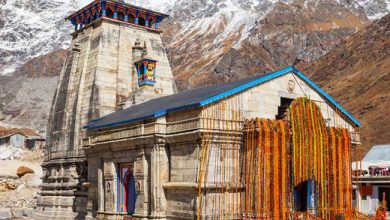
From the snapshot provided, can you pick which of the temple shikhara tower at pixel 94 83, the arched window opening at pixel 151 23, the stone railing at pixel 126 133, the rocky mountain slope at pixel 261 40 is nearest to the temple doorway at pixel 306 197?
the stone railing at pixel 126 133

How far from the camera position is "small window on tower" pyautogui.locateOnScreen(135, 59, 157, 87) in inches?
1287

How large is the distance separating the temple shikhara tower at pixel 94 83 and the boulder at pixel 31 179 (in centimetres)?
1954

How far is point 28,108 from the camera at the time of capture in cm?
13400

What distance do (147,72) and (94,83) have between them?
332 cm

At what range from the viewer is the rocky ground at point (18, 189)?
3825 cm

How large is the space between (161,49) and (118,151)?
12462 mm

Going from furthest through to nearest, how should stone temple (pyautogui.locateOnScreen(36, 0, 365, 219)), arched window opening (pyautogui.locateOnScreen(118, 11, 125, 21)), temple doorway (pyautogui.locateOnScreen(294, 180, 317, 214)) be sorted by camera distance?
1. arched window opening (pyautogui.locateOnScreen(118, 11, 125, 21))
2. temple doorway (pyautogui.locateOnScreen(294, 180, 317, 214))
3. stone temple (pyautogui.locateOnScreen(36, 0, 365, 219))

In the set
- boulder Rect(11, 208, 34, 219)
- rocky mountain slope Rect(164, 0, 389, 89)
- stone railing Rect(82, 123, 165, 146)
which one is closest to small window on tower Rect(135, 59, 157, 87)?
stone railing Rect(82, 123, 165, 146)

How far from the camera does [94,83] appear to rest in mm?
32875

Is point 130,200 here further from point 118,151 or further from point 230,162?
point 230,162

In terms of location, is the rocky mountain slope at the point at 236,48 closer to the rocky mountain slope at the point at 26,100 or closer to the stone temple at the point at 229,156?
the rocky mountain slope at the point at 26,100

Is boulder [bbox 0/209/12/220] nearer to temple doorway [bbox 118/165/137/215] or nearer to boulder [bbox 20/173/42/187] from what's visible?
temple doorway [bbox 118/165/137/215]

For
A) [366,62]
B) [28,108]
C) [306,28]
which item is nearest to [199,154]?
[366,62]

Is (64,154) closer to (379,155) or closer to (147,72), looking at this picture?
(147,72)
